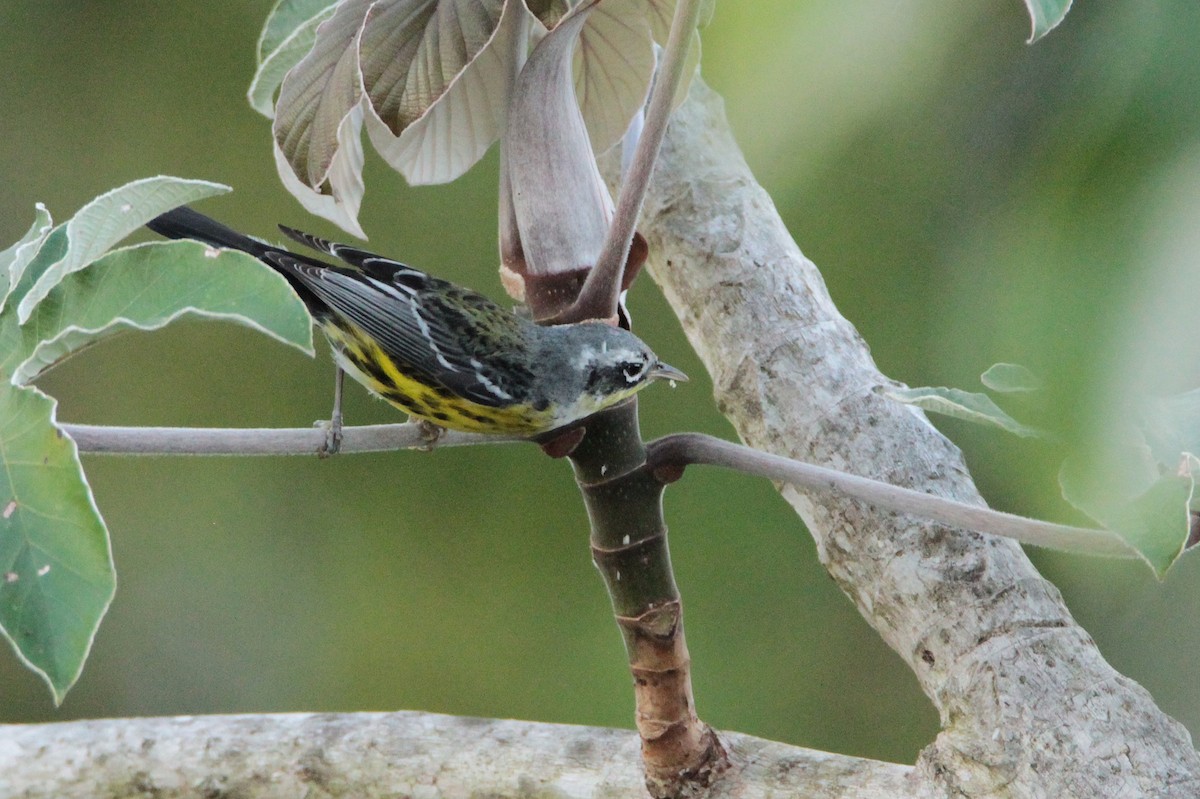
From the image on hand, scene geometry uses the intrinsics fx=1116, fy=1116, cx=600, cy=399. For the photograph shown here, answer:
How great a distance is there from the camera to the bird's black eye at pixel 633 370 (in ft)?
3.10

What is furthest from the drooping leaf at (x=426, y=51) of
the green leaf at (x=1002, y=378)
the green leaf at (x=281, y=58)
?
the green leaf at (x=1002, y=378)

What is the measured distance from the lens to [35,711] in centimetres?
200

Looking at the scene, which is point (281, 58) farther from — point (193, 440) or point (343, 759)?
point (343, 759)

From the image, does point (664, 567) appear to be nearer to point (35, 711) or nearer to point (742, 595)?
point (742, 595)

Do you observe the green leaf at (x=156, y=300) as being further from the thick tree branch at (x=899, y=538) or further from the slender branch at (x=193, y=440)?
the thick tree branch at (x=899, y=538)

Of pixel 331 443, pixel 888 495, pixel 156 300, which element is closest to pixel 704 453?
pixel 888 495

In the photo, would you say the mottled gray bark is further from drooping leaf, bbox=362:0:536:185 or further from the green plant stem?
drooping leaf, bbox=362:0:536:185

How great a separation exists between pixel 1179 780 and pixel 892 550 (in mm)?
224

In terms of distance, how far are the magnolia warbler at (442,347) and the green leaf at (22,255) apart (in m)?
0.22

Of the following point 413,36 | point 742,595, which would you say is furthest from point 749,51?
point 742,595

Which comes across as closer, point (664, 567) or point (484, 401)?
point (664, 567)

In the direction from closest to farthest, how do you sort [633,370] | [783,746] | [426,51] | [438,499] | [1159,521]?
[1159,521], [426,51], [783,746], [633,370], [438,499]

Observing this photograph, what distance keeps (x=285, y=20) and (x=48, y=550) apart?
A: 1.84 ft

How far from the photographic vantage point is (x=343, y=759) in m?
0.90
